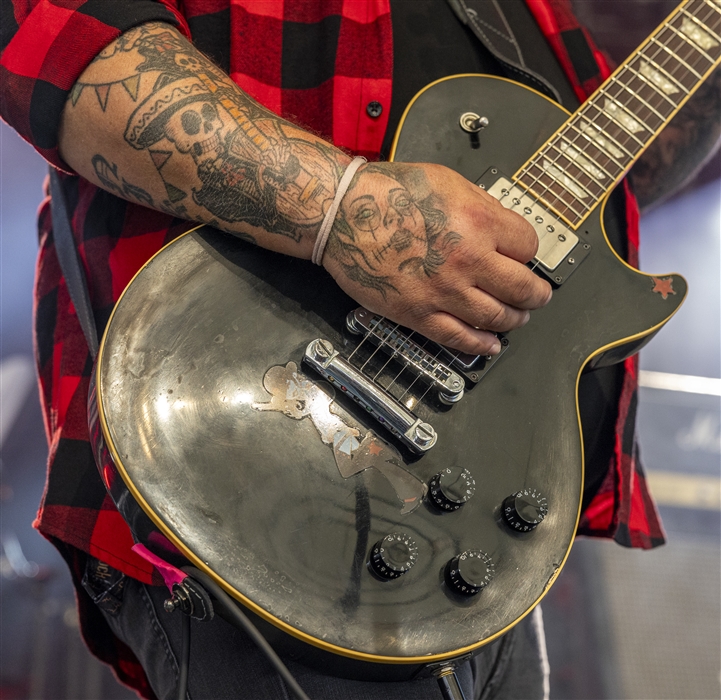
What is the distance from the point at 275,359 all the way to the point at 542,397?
31 centimetres

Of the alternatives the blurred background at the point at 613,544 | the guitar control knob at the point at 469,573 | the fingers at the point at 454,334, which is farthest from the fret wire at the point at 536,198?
the blurred background at the point at 613,544

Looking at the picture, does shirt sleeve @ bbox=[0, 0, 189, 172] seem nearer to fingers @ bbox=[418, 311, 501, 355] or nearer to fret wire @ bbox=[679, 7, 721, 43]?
fingers @ bbox=[418, 311, 501, 355]

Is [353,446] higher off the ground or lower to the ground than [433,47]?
lower

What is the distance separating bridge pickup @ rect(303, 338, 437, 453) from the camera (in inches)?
26.1

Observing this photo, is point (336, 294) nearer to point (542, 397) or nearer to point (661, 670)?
point (542, 397)

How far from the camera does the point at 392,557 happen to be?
0.60 m

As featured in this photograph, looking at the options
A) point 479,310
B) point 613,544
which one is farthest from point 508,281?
point 613,544

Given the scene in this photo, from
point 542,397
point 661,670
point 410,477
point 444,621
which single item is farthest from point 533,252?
point 661,670

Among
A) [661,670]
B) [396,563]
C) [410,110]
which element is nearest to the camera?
[396,563]

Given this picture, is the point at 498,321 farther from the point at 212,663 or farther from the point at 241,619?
the point at 212,663

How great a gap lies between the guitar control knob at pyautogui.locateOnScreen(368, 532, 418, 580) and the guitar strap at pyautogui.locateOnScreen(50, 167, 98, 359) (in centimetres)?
42

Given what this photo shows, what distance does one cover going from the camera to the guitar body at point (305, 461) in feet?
1.89

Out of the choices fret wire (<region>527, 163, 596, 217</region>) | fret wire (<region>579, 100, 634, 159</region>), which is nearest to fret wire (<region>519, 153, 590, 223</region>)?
fret wire (<region>527, 163, 596, 217</region>)

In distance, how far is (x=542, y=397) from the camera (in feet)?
2.42
